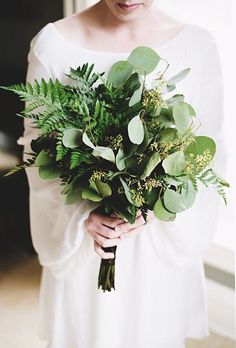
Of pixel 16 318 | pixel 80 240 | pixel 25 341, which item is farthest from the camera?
pixel 16 318

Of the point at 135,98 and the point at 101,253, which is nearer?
the point at 135,98

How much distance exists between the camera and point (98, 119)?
3.23 feet

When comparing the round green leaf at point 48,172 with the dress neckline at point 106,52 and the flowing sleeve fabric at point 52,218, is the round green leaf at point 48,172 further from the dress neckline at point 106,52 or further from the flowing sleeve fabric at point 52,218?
the dress neckline at point 106,52

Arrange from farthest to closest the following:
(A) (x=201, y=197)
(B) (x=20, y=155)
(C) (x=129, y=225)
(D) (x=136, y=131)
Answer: (B) (x=20, y=155) → (A) (x=201, y=197) → (C) (x=129, y=225) → (D) (x=136, y=131)

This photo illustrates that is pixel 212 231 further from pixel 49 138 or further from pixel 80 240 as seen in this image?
pixel 49 138

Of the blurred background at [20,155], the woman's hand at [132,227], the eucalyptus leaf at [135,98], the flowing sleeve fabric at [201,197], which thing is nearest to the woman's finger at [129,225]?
the woman's hand at [132,227]

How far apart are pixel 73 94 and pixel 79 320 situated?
738 millimetres

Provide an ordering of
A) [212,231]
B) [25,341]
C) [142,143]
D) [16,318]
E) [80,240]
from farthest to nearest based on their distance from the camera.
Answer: [16,318] < [25,341] < [212,231] < [80,240] < [142,143]

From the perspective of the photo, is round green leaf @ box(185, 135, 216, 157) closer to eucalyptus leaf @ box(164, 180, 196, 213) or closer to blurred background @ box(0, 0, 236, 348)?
eucalyptus leaf @ box(164, 180, 196, 213)

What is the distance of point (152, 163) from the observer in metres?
0.95

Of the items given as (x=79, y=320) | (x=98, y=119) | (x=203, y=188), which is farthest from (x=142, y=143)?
(x=79, y=320)

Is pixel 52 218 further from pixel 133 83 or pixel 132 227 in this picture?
pixel 133 83

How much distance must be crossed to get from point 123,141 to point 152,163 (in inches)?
3.4

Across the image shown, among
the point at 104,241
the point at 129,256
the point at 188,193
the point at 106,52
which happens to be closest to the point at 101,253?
the point at 104,241
